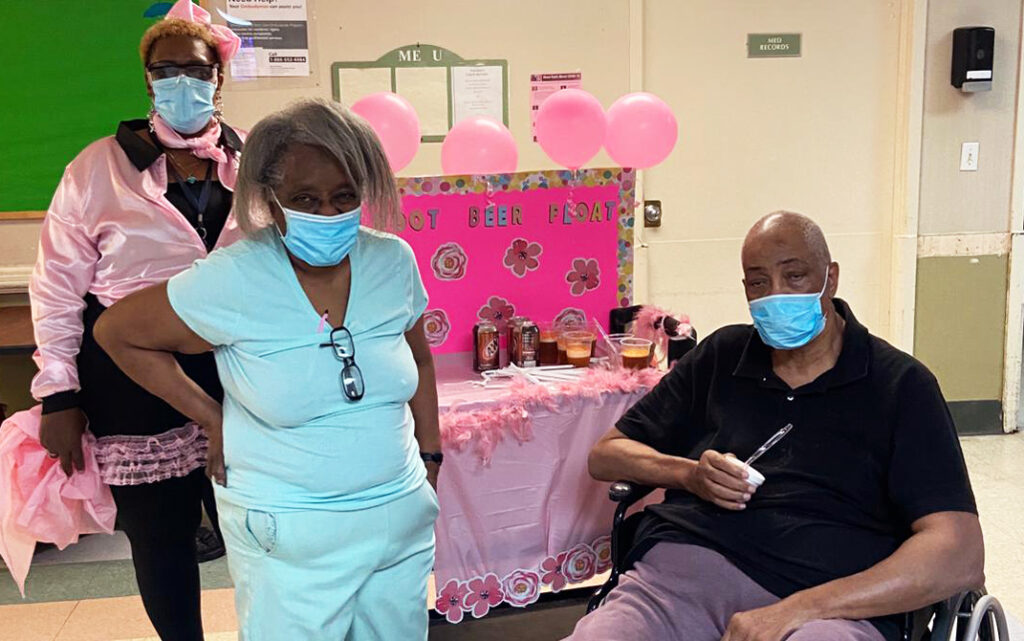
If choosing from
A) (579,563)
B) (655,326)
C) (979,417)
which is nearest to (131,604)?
(579,563)

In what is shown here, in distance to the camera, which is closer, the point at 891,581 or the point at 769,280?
the point at 891,581

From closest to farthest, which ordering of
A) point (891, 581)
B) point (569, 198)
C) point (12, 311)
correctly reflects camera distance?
point (891, 581) → point (569, 198) → point (12, 311)

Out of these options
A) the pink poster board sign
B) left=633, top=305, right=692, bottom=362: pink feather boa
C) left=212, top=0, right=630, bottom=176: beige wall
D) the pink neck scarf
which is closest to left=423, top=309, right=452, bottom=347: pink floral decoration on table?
the pink poster board sign

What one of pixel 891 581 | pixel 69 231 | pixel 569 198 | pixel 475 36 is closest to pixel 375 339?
pixel 69 231

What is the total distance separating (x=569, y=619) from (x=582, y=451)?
0.60 m

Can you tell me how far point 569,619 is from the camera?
271 cm

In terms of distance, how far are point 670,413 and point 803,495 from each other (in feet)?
1.25

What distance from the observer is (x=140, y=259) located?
1810 mm

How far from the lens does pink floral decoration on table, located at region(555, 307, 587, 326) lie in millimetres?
2723

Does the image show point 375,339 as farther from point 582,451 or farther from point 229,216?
point 582,451

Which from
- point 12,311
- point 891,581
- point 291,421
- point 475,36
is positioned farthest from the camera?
point 475,36

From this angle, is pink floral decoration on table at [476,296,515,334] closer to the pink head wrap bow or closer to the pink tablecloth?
the pink tablecloth

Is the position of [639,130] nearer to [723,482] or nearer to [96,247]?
[723,482]

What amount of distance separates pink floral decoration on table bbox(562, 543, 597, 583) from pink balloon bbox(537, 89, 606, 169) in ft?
4.09
